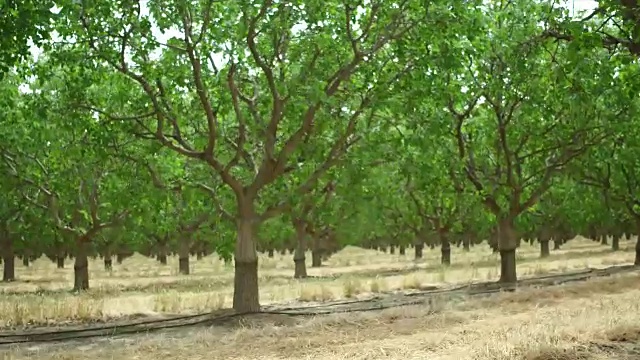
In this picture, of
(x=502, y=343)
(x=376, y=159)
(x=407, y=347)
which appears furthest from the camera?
(x=376, y=159)

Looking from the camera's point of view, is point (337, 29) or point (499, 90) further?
point (499, 90)

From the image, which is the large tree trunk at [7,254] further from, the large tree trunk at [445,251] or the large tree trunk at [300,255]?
the large tree trunk at [445,251]

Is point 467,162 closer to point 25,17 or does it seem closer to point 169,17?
point 169,17

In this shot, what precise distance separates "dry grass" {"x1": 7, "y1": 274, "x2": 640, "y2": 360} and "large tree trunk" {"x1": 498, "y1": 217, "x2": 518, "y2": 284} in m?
9.05

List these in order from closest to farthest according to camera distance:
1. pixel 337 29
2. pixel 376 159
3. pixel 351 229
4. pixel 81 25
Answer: pixel 81 25
pixel 337 29
pixel 376 159
pixel 351 229

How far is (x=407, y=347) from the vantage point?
9.85 metres

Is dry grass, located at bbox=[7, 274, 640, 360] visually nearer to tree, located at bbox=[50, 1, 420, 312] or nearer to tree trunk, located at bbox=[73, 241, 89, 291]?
tree, located at bbox=[50, 1, 420, 312]

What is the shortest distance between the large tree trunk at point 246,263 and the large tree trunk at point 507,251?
11.9 meters

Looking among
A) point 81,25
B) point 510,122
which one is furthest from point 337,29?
point 510,122

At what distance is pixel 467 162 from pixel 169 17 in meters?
13.9

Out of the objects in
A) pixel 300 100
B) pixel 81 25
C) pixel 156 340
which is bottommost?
pixel 156 340

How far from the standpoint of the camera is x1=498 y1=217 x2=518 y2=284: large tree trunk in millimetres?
25094

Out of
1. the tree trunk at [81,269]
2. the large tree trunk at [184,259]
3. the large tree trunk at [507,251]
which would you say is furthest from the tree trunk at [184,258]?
the large tree trunk at [507,251]

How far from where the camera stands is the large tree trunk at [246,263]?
55.9ft
